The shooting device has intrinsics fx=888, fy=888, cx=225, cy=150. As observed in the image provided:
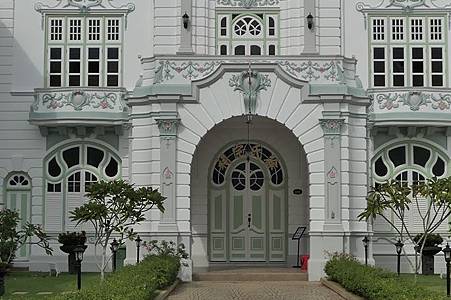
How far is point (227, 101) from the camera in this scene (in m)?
22.9

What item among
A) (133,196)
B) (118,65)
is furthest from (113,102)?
(133,196)

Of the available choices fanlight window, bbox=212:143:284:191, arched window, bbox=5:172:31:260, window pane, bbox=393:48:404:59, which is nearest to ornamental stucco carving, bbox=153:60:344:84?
fanlight window, bbox=212:143:284:191

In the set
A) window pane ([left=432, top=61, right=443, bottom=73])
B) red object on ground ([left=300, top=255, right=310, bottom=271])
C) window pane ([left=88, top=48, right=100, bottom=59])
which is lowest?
red object on ground ([left=300, top=255, right=310, bottom=271])

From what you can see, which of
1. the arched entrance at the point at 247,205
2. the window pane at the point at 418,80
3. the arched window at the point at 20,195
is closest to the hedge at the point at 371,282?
the arched entrance at the point at 247,205

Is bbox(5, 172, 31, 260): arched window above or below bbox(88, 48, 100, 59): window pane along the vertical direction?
below

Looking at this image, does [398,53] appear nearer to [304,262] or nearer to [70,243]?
[304,262]

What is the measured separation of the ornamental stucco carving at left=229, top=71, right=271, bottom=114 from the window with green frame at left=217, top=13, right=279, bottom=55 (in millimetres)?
3388

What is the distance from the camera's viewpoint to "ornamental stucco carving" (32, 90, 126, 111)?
2584 centimetres

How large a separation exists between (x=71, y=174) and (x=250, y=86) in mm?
6908

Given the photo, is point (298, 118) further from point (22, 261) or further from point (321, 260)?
point (22, 261)

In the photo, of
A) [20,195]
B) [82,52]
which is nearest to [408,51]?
[82,52]

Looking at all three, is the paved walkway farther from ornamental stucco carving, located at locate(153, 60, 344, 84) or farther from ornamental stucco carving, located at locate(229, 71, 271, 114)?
ornamental stucco carving, located at locate(153, 60, 344, 84)

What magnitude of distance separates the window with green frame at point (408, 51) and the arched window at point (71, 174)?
27.6 feet

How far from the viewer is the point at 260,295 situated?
1867cm
